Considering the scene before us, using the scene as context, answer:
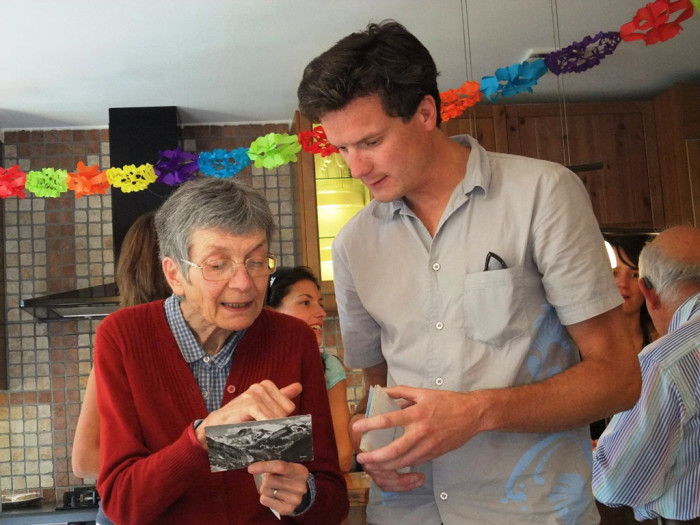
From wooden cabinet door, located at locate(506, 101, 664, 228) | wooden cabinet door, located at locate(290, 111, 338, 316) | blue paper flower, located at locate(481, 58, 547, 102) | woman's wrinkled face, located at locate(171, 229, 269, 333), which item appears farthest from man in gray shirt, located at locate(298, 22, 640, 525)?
wooden cabinet door, located at locate(506, 101, 664, 228)

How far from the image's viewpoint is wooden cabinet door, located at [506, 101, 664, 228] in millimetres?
5109

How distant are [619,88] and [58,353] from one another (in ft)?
12.5

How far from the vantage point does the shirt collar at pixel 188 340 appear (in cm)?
158

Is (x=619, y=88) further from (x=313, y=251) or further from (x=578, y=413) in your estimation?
(x=578, y=413)

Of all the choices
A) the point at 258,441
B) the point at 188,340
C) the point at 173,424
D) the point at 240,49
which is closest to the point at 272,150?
the point at 240,49

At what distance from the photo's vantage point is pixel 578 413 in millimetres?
1381

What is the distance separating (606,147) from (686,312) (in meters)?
3.02

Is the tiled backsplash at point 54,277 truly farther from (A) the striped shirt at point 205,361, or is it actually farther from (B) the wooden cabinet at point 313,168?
(A) the striped shirt at point 205,361

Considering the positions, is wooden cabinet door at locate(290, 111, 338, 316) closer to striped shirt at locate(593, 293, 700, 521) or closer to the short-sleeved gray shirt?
striped shirt at locate(593, 293, 700, 521)

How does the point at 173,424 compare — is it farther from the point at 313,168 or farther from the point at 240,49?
the point at 313,168

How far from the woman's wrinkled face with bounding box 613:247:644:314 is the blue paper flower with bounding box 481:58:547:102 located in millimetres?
902

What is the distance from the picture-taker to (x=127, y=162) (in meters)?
4.89

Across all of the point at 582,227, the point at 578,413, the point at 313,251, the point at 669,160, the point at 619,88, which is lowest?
the point at 578,413

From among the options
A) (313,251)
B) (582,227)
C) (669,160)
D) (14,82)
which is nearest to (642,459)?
(582,227)
